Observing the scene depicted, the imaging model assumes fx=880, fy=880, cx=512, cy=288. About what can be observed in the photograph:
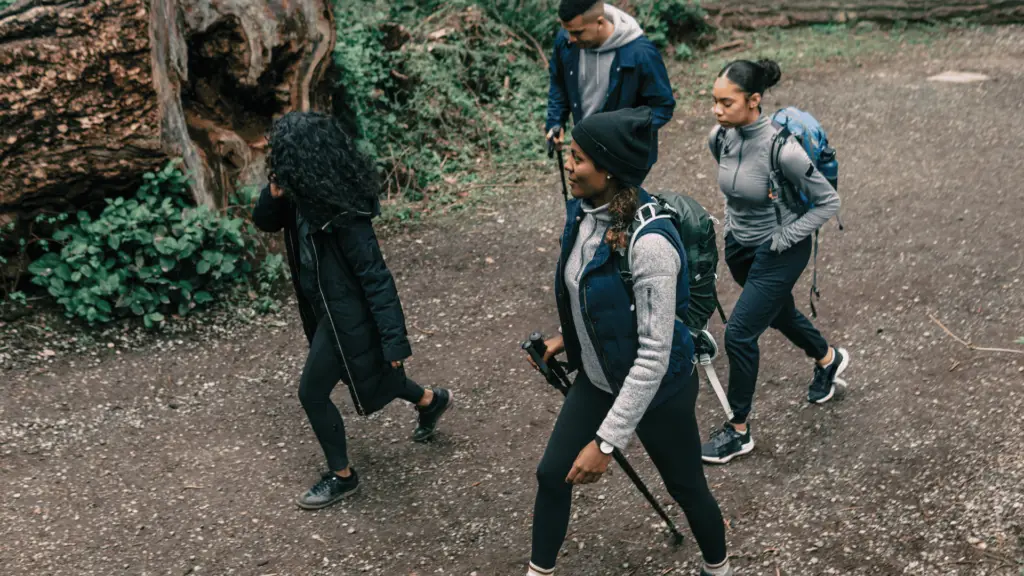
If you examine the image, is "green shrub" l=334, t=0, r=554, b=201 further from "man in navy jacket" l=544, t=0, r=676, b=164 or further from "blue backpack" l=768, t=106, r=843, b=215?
"blue backpack" l=768, t=106, r=843, b=215

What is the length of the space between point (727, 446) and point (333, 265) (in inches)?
84.7

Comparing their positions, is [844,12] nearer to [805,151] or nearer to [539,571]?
[805,151]

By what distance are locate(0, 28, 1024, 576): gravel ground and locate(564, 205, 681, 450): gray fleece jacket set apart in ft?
4.03

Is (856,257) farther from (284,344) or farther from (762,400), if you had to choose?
(284,344)

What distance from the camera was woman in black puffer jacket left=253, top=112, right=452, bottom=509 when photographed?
12.0 ft

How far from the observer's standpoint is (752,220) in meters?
4.22

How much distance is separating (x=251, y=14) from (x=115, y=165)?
168 cm

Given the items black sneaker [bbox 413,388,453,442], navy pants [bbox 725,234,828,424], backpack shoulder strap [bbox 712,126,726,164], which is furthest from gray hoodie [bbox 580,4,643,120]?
black sneaker [bbox 413,388,453,442]

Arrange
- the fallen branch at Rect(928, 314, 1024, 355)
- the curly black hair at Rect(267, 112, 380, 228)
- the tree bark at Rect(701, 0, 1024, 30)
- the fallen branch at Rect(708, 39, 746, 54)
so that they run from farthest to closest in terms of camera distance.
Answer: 1. the tree bark at Rect(701, 0, 1024, 30)
2. the fallen branch at Rect(708, 39, 746, 54)
3. the fallen branch at Rect(928, 314, 1024, 355)
4. the curly black hair at Rect(267, 112, 380, 228)

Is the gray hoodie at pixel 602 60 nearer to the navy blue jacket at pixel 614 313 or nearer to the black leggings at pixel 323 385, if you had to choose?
the black leggings at pixel 323 385

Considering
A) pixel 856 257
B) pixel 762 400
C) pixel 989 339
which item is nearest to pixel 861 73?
pixel 856 257

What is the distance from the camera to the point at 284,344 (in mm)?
5898

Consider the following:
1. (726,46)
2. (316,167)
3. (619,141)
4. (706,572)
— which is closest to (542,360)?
(619,141)

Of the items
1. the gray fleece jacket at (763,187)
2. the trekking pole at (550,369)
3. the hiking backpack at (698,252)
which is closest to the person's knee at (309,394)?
the trekking pole at (550,369)
